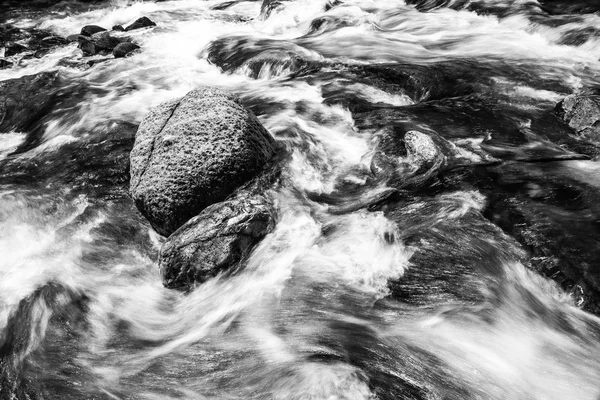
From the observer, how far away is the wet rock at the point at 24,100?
367 inches

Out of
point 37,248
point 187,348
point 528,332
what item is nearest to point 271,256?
point 187,348

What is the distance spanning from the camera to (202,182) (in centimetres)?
577

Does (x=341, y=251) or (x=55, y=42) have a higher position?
(x=341, y=251)

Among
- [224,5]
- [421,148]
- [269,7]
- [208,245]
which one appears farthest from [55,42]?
[421,148]

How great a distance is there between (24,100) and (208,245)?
23.2 feet

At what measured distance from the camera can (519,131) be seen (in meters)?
7.15

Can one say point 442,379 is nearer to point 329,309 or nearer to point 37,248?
point 329,309

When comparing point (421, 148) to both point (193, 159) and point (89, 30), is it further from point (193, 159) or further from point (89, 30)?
point (89, 30)

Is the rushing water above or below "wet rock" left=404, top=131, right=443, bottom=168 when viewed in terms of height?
below

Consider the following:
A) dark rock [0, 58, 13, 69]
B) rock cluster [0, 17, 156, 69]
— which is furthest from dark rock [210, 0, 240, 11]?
dark rock [0, 58, 13, 69]

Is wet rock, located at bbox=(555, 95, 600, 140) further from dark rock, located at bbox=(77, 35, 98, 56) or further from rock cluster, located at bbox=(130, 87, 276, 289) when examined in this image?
dark rock, located at bbox=(77, 35, 98, 56)

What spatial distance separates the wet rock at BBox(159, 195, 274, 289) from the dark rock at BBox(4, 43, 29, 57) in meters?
11.0

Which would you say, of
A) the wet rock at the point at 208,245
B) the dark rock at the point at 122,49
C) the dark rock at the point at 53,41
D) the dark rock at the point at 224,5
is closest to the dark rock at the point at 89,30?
the dark rock at the point at 53,41

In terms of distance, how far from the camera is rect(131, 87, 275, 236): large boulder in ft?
18.9
